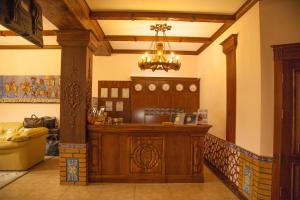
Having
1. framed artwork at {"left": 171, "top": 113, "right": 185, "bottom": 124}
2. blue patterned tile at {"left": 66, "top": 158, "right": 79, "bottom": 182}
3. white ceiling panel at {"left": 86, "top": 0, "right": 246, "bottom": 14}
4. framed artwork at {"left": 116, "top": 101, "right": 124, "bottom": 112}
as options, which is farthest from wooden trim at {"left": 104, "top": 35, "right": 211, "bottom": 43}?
blue patterned tile at {"left": 66, "top": 158, "right": 79, "bottom": 182}

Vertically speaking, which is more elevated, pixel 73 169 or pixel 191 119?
pixel 191 119

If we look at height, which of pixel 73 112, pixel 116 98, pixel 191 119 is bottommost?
pixel 191 119

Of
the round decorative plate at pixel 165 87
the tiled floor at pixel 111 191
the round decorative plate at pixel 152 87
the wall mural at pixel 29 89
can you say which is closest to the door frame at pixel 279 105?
the tiled floor at pixel 111 191

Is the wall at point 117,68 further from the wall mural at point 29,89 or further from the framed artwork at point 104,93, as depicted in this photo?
the wall mural at point 29,89

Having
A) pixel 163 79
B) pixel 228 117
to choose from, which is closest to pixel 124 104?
pixel 163 79

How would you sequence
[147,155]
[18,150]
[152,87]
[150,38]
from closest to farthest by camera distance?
[147,155] < [18,150] < [150,38] < [152,87]

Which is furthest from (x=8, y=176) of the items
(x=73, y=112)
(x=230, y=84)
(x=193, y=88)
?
(x=193, y=88)

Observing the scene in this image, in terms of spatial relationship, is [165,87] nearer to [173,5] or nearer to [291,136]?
[173,5]

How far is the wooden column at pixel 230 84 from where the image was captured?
3941 millimetres

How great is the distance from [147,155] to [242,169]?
1550 millimetres

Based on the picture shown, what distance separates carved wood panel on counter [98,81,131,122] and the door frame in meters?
4.21

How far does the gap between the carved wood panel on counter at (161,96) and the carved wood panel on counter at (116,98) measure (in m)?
0.19

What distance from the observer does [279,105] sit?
9.55 feet

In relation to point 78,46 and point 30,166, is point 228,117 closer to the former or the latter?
point 78,46
